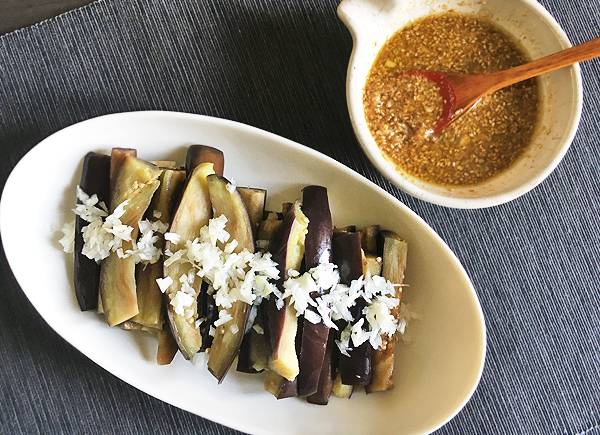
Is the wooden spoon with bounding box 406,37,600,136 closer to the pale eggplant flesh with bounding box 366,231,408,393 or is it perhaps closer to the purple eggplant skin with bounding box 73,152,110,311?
the pale eggplant flesh with bounding box 366,231,408,393

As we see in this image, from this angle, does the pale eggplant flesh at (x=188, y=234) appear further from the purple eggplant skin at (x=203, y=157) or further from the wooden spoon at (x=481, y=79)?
the wooden spoon at (x=481, y=79)

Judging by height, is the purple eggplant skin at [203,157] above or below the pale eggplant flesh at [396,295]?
above

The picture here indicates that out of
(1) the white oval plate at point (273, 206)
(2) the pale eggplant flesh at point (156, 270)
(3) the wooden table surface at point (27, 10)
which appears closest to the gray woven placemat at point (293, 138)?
(3) the wooden table surface at point (27, 10)

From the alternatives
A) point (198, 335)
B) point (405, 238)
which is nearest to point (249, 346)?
point (198, 335)

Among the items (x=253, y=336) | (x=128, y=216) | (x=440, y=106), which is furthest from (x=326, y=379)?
(x=440, y=106)

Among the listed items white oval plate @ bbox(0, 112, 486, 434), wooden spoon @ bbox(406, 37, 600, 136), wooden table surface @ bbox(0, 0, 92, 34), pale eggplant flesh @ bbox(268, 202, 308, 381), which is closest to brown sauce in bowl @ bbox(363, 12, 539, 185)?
wooden spoon @ bbox(406, 37, 600, 136)

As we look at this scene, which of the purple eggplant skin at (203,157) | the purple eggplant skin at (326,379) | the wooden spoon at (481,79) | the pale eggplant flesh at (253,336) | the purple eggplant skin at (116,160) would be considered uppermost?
the purple eggplant skin at (116,160)

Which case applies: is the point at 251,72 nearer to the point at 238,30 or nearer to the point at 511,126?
the point at 238,30
